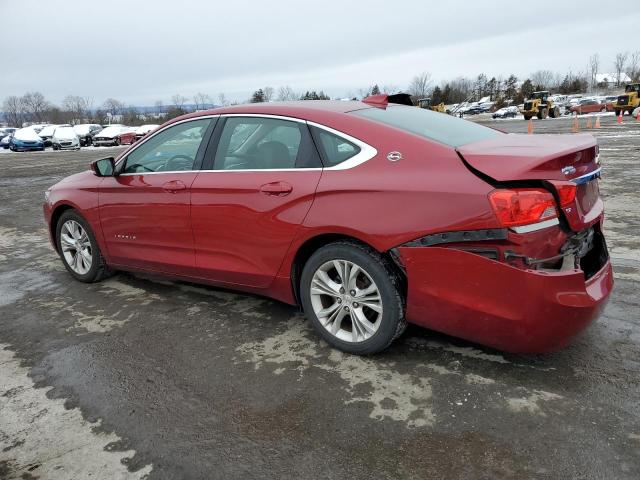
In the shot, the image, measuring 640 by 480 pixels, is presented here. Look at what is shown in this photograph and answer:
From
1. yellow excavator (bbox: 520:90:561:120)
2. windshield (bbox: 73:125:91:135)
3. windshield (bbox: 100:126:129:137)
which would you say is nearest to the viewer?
windshield (bbox: 100:126:129:137)

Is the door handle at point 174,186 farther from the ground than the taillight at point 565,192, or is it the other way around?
the door handle at point 174,186

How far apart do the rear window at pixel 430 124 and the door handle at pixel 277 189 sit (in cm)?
69

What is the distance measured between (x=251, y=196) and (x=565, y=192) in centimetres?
195

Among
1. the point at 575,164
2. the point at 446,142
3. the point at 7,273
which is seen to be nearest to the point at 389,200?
the point at 446,142

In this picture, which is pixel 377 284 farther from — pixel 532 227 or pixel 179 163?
pixel 179 163

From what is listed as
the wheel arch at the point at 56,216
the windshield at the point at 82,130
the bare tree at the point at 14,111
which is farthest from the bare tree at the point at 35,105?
the wheel arch at the point at 56,216

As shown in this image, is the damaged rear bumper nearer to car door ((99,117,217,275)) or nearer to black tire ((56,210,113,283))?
car door ((99,117,217,275))

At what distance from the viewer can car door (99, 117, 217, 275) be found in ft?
13.3

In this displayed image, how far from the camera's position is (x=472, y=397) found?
9.23 feet

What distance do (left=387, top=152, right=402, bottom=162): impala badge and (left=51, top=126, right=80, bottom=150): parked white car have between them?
35611 millimetres

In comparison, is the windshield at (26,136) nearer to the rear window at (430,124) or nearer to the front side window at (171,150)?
the front side window at (171,150)

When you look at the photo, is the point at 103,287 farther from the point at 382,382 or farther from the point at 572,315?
the point at 572,315

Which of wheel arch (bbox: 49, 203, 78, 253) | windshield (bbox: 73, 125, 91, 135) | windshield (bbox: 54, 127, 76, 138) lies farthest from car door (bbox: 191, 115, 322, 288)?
windshield (bbox: 73, 125, 91, 135)

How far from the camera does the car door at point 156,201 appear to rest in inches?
160
